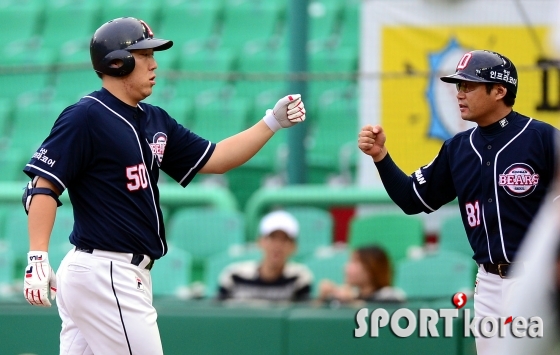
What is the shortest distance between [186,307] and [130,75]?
6.96 ft

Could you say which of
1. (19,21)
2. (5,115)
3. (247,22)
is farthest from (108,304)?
(19,21)

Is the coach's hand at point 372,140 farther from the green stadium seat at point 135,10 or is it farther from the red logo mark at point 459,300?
the green stadium seat at point 135,10

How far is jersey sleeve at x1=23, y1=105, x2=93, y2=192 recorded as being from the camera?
4172 mm

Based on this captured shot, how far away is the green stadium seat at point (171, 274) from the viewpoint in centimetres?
731

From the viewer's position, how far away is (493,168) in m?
4.62

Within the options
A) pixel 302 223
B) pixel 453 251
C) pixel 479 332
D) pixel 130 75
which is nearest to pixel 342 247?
pixel 302 223

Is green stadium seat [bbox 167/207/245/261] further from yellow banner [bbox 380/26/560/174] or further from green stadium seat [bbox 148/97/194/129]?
yellow banner [bbox 380/26/560/174]

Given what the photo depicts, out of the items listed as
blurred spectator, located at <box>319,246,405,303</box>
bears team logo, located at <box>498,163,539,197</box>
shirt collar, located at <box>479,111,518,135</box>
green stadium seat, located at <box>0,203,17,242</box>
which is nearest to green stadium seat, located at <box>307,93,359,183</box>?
blurred spectator, located at <box>319,246,405,303</box>

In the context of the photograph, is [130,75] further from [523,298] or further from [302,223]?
[302,223]

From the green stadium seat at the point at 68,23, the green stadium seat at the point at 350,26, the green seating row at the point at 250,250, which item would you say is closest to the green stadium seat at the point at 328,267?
the green seating row at the point at 250,250

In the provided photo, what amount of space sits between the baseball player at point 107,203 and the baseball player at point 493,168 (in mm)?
1152

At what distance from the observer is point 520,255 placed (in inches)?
176

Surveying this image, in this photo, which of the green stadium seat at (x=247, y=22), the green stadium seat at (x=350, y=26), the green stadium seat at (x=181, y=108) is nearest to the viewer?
the green stadium seat at (x=181, y=108)

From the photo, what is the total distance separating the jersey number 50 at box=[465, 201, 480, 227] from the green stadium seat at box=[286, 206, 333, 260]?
9.82ft
